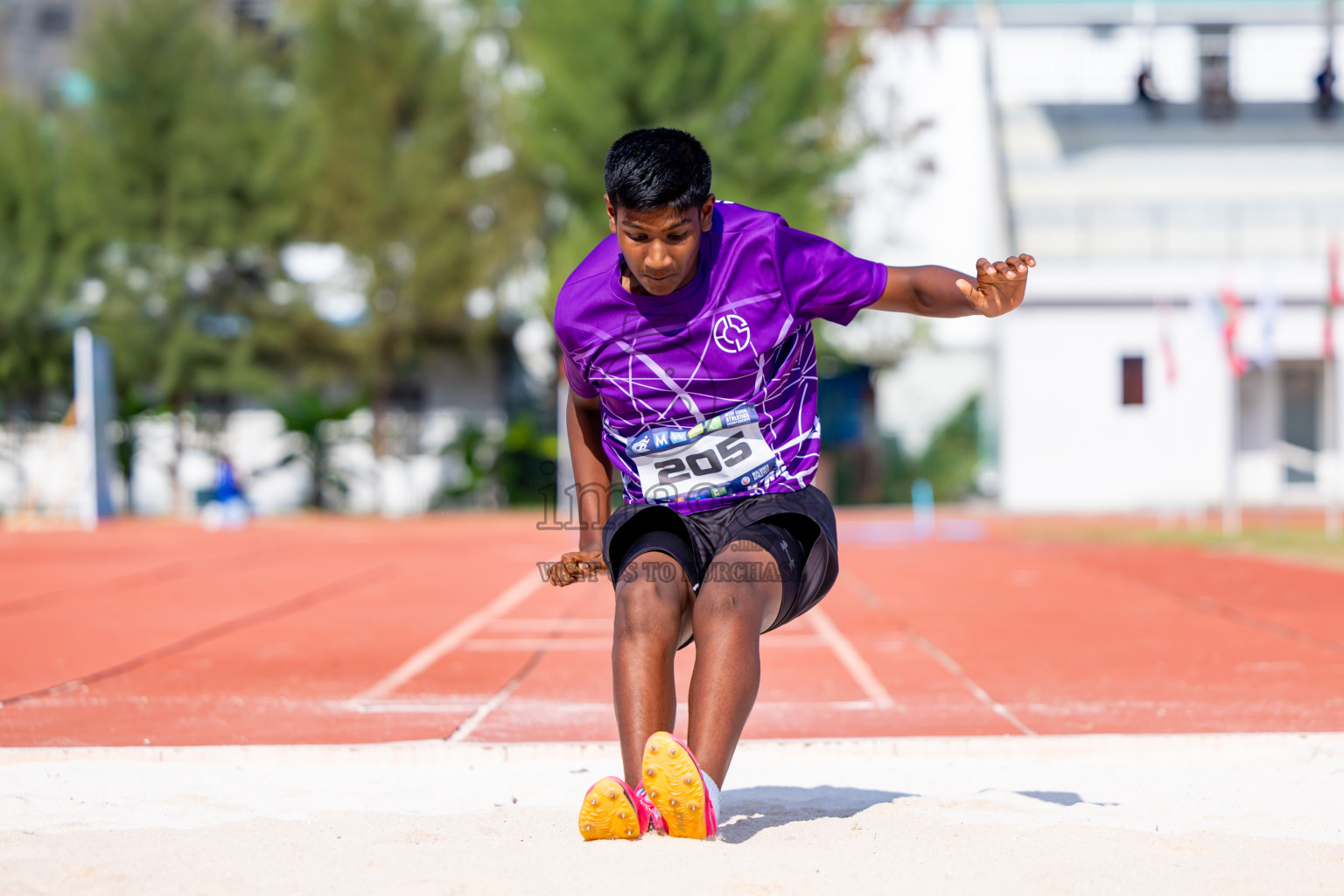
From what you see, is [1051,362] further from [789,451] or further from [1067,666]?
[789,451]

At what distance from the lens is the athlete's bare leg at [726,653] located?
3303 mm

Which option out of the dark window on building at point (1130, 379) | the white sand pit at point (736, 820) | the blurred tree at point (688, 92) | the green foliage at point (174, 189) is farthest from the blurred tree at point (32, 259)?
the white sand pit at point (736, 820)

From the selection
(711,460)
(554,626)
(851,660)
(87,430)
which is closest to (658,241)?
(711,460)

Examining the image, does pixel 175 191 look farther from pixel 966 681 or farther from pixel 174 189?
pixel 966 681

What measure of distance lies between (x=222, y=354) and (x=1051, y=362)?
1443 cm

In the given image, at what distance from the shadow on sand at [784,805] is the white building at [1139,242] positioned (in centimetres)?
1965

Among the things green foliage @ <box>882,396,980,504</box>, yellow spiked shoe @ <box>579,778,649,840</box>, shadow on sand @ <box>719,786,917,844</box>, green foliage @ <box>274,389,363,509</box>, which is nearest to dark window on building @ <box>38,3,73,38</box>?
green foliage @ <box>274,389,363,509</box>

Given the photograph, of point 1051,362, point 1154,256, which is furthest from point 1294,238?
point 1051,362

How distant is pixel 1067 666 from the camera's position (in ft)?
23.5

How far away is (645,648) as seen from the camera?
338 cm

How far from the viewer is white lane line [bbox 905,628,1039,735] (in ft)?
18.2

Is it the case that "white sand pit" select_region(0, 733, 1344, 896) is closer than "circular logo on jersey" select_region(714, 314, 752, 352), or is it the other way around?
"white sand pit" select_region(0, 733, 1344, 896)

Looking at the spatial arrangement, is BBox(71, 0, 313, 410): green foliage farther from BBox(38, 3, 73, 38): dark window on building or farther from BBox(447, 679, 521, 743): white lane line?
BBox(38, 3, 73, 38): dark window on building

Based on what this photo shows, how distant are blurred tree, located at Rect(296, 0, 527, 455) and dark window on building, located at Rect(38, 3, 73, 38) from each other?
72.5ft
